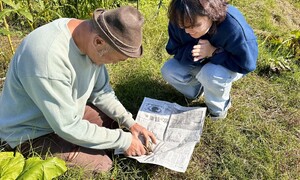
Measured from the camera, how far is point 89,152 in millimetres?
2168

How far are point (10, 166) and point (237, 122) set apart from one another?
5.02ft

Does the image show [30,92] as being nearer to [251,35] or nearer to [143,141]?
[143,141]

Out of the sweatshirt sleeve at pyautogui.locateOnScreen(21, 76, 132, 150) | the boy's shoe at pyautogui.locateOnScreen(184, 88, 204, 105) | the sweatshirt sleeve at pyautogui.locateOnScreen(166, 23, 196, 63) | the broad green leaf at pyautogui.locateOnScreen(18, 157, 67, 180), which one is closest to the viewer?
the sweatshirt sleeve at pyautogui.locateOnScreen(21, 76, 132, 150)

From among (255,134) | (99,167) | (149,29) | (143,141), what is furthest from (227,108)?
(149,29)

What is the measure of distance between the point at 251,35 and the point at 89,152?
3.86ft

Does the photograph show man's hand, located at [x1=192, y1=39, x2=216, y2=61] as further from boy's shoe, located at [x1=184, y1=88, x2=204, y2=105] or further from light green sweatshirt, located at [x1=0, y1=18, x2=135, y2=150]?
light green sweatshirt, located at [x1=0, y1=18, x2=135, y2=150]

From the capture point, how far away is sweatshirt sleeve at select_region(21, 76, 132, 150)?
1.66 meters

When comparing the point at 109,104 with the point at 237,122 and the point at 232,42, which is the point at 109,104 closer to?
the point at 232,42

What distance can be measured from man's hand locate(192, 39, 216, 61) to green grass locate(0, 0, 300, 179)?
0.51 metres

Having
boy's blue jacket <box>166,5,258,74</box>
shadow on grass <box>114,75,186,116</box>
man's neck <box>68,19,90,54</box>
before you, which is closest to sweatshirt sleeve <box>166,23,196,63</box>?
boy's blue jacket <box>166,5,258,74</box>

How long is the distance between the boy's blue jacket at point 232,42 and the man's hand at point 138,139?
58 cm

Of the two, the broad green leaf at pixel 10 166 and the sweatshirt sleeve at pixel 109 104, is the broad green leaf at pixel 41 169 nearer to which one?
the broad green leaf at pixel 10 166

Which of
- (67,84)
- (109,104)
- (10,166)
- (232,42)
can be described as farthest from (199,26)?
(10,166)

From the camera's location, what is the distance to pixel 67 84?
172 centimetres
